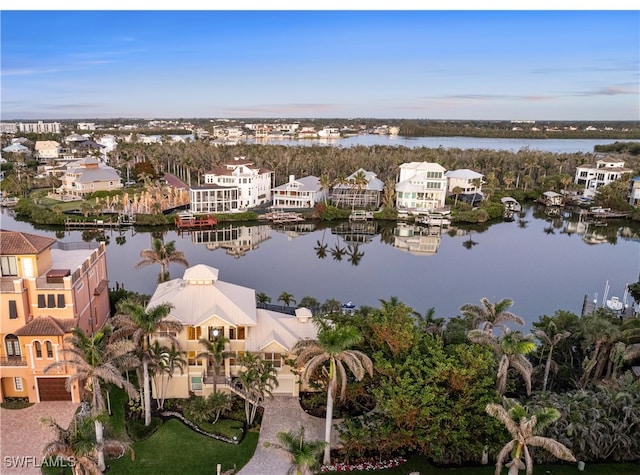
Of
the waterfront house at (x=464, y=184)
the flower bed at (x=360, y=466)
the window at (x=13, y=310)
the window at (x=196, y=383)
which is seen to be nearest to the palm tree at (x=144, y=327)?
the window at (x=196, y=383)

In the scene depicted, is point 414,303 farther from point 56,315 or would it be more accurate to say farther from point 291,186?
point 291,186

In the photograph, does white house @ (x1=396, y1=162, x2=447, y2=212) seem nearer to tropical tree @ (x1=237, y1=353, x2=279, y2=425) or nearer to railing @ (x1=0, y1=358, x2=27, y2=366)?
tropical tree @ (x1=237, y1=353, x2=279, y2=425)

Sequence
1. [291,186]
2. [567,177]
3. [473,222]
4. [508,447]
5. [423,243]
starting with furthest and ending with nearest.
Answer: [567,177]
[291,186]
[473,222]
[423,243]
[508,447]

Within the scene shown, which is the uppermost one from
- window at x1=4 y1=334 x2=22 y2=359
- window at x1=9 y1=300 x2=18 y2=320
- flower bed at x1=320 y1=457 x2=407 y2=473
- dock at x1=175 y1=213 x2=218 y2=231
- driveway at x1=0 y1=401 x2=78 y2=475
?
window at x1=9 y1=300 x2=18 y2=320

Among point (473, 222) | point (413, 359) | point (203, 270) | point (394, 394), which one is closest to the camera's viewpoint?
point (394, 394)

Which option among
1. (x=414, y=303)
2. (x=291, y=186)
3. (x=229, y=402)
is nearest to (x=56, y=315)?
(x=229, y=402)

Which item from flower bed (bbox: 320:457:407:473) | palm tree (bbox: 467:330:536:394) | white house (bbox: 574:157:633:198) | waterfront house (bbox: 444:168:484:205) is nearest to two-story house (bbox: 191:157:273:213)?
waterfront house (bbox: 444:168:484:205)

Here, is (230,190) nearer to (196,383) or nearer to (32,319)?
(196,383)
